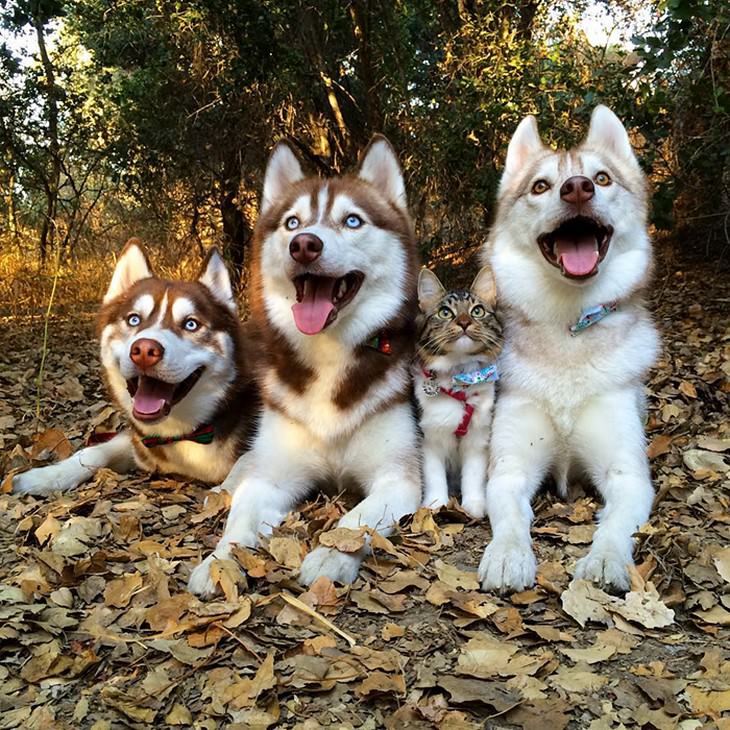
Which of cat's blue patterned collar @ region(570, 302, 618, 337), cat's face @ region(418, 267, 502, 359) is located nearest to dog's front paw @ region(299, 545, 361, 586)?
cat's face @ region(418, 267, 502, 359)

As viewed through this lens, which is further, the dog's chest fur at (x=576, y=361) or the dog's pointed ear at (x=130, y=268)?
the dog's pointed ear at (x=130, y=268)

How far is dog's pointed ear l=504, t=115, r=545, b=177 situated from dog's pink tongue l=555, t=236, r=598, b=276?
679 millimetres

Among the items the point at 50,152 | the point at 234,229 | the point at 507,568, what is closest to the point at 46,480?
the point at 507,568

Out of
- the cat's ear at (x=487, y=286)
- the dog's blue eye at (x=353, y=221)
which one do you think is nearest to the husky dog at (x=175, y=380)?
the dog's blue eye at (x=353, y=221)

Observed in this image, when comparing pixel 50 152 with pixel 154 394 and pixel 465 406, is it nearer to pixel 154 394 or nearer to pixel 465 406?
pixel 154 394

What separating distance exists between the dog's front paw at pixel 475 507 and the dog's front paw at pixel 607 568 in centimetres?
61

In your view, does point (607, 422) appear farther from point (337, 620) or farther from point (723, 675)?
point (337, 620)

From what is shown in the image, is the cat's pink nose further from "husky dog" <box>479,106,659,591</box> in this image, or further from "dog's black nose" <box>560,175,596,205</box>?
"dog's black nose" <box>560,175,596,205</box>

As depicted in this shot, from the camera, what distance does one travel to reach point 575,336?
3.24 metres

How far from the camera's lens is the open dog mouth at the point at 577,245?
3.11 metres

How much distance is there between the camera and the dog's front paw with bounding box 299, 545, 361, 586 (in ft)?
8.21

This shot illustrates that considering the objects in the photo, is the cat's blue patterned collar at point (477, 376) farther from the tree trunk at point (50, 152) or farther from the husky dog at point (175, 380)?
the tree trunk at point (50, 152)

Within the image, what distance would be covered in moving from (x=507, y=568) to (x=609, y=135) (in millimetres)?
2303

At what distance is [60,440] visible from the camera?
440 cm
